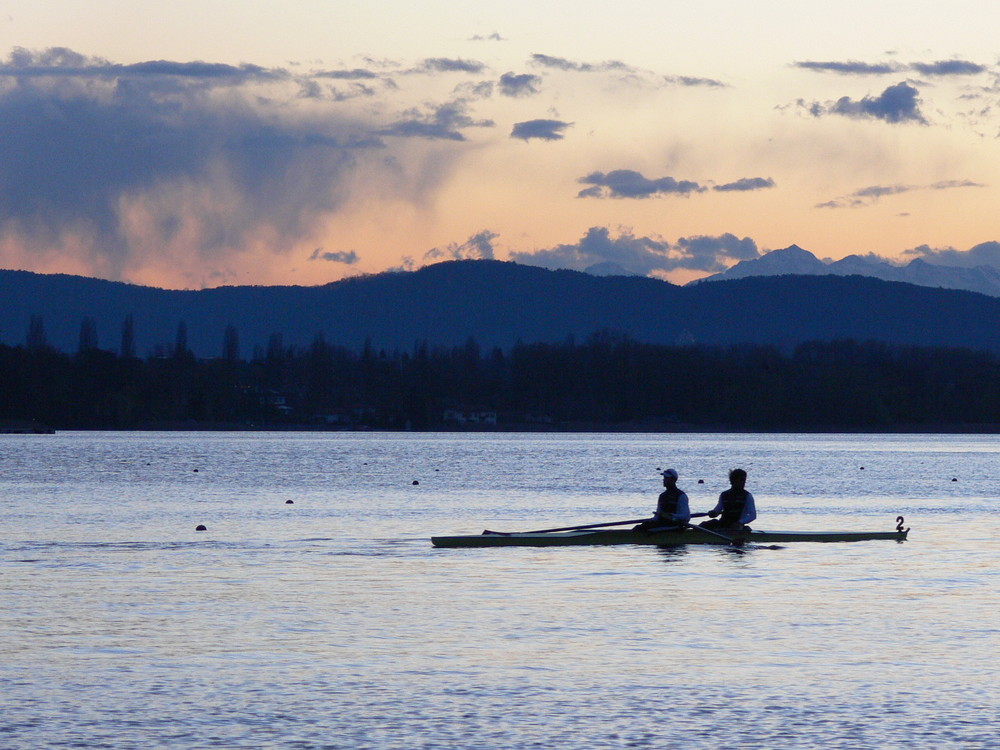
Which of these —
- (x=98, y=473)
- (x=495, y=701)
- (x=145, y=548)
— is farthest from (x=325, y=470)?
(x=495, y=701)

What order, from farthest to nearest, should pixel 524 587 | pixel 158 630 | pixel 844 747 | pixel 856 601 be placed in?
1. pixel 524 587
2. pixel 856 601
3. pixel 158 630
4. pixel 844 747

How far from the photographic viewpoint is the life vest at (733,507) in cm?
3247

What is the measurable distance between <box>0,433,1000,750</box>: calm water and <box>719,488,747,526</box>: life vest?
2.68 ft

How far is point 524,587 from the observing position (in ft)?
82.9

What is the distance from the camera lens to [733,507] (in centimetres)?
3247

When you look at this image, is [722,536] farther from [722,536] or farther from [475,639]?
[475,639]

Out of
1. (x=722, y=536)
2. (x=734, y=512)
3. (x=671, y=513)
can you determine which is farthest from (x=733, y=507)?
(x=671, y=513)

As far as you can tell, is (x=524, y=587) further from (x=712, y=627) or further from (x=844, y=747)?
(x=844, y=747)

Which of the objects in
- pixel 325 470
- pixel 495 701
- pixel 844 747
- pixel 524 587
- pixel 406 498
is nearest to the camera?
pixel 844 747

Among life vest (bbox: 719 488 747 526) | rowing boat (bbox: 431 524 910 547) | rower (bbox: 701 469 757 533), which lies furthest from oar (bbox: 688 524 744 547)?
life vest (bbox: 719 488 747 526)

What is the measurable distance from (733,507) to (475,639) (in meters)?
14.3

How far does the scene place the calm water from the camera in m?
14.1

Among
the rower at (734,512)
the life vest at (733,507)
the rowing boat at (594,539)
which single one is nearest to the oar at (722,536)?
the rowing boat at (594,539)

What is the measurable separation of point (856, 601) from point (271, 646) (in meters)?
9.83
